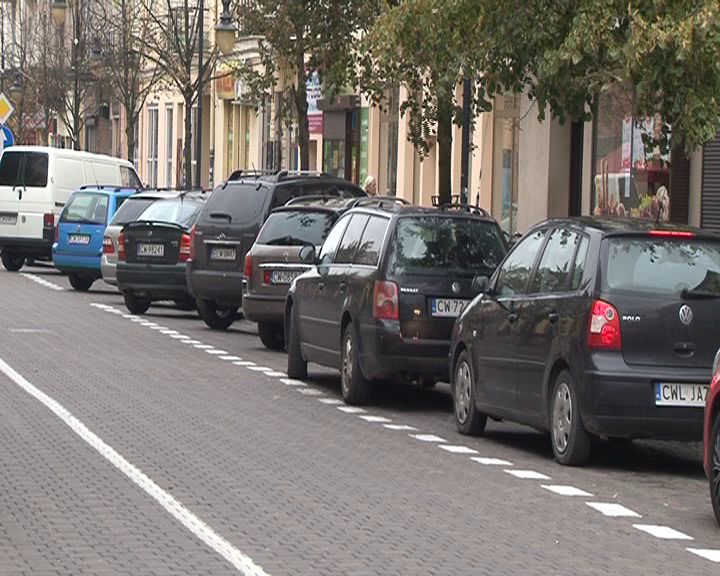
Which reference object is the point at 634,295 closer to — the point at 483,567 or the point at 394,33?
the point at 483,567

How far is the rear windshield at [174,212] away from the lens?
29.4 metres

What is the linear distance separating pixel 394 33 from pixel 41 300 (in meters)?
12.4

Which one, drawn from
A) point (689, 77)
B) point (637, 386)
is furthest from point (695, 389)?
point (689, 77)

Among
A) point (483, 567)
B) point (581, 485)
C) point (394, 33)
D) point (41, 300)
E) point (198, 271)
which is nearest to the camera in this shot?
point (483, 567)

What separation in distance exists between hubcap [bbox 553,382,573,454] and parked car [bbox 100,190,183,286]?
703 inches

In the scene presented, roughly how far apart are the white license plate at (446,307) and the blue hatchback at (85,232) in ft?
56.9

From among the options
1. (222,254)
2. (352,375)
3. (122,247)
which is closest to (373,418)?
(352,375)

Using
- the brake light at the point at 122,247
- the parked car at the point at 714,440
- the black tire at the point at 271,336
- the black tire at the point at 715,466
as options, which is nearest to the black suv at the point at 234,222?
the black tire at the point at 271,336

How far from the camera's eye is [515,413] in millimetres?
14336

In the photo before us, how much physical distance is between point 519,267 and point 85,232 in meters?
20.3

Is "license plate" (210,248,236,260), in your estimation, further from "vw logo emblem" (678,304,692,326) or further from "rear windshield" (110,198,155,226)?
"vw logo emblem" (678,304,692,326)

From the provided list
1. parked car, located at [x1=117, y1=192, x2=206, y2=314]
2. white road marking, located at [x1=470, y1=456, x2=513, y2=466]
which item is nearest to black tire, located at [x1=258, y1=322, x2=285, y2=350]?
parked car, located at [x1=117, y1=192, x2=206, y2=314]

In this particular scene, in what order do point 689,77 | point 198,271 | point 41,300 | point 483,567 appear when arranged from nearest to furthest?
1. point 483,567
2. point 689,77
3. point 198,271
4. point 41,300

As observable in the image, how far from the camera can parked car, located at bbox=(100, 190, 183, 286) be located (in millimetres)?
31391
